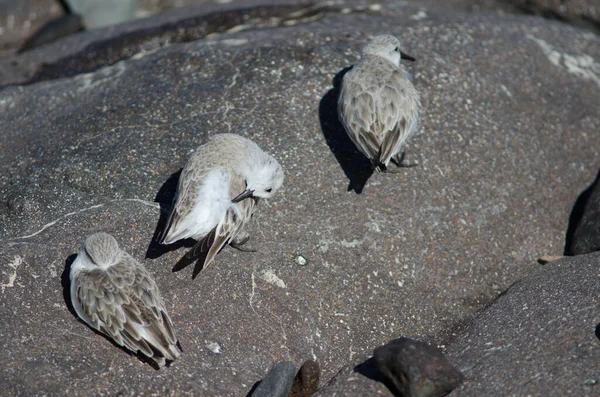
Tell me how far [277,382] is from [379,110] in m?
2.50

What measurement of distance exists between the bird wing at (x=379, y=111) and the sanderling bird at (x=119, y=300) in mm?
2152

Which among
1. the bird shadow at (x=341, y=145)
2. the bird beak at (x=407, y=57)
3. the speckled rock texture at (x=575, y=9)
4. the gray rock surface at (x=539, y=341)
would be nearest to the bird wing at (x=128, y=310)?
the gray rock surface at (x=539, y=341)

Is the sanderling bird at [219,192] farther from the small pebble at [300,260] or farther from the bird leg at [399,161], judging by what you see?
the bird leg at [399,161]

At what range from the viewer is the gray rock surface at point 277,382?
4.58 m

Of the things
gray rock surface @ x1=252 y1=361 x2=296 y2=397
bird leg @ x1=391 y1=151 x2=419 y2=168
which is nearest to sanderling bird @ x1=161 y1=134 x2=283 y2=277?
gray rock surface @ x1=252 y1=361 x2=296 y2=397

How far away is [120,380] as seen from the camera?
4512mm

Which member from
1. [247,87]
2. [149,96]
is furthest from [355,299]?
[149,96]

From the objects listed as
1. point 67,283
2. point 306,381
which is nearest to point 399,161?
point 306,381

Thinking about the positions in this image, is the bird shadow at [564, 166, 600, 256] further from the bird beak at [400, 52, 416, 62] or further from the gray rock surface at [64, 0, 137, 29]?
the gray rock surface at [64, 0, 137, 29]

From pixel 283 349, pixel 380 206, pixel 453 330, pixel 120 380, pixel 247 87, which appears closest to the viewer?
pixel 120 380

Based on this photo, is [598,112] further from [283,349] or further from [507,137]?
[283,349]

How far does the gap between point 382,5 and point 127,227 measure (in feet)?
16.3

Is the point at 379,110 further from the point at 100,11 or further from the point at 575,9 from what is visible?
the point at 100,11

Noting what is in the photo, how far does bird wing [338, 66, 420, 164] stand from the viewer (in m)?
5.81
